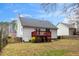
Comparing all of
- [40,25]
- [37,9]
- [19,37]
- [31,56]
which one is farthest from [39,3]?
[31,56]

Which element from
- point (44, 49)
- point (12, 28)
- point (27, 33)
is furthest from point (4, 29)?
point (44, 49)

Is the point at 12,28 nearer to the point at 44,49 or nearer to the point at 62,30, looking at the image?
the point at 44,49

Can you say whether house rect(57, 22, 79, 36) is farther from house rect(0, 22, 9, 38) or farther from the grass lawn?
house rect(0, 22, 9, 38)

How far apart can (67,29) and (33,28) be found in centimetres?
31

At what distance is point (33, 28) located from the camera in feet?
5.72

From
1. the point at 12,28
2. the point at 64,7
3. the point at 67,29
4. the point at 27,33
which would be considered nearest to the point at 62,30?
the point at 67,29

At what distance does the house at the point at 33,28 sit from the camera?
1726 millimetres

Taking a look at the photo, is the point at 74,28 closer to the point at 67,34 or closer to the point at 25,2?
the point at 67,34

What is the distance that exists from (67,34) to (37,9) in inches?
13.8

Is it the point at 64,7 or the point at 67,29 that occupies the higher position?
the point at 64,7

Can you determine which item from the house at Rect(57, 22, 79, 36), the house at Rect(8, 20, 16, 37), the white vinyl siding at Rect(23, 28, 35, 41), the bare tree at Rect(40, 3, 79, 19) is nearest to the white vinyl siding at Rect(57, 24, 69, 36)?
the house at Rect(57, 22, 79, 36)

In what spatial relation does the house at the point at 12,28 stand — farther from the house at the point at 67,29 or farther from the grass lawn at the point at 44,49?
the house at the point at 67,29

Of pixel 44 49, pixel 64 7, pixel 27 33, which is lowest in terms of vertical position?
pixel 44 49

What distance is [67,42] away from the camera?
1.72 meters
